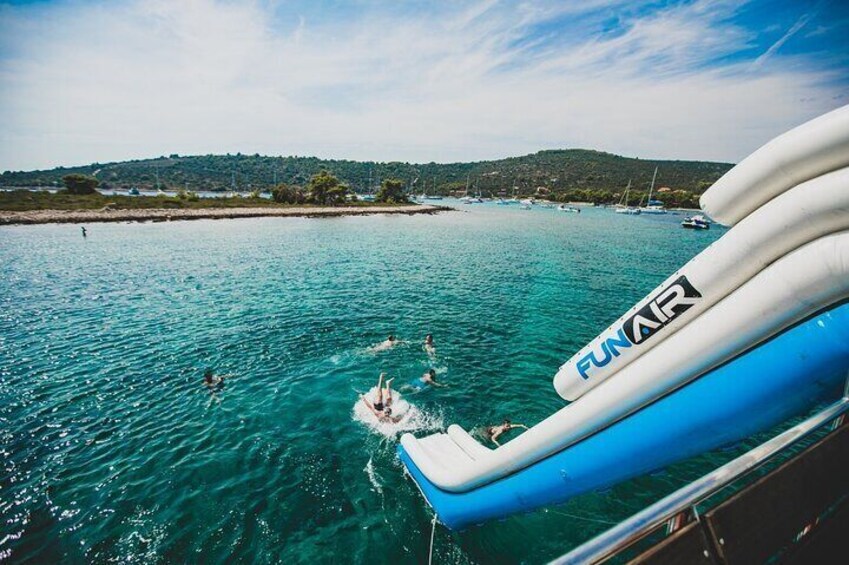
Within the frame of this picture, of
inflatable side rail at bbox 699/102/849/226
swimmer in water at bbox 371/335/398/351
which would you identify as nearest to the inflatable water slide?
inflatable side rail at bbox 699/102/849/226

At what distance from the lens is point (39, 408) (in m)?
14.2

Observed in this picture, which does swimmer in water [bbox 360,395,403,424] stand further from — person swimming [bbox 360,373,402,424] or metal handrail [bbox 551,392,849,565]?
metal handrail [bbox 551,392,849,565]

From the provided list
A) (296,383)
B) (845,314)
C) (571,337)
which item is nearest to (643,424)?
(845,314)

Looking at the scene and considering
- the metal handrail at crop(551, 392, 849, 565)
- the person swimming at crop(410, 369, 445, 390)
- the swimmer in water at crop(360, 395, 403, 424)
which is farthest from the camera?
the person swimming at crop(410, 369, 445, 390)

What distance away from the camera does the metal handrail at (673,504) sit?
6.03ft

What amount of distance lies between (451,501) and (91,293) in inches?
1341

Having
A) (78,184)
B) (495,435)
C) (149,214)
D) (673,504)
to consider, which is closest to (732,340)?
(673,504)

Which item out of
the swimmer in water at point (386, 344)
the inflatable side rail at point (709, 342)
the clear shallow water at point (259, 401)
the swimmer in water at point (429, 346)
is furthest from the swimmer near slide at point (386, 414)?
the inflatable side rail at point (709, 342)

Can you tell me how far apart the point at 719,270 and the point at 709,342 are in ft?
2.60

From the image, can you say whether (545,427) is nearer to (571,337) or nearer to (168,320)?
(571,337)

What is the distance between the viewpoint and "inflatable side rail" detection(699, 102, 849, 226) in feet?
9.89

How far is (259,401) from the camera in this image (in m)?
15.1

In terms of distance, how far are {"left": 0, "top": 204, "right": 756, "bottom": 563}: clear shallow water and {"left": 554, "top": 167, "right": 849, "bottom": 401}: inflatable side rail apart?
633 cm

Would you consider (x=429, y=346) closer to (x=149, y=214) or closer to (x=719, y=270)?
(x=719, y=270)
